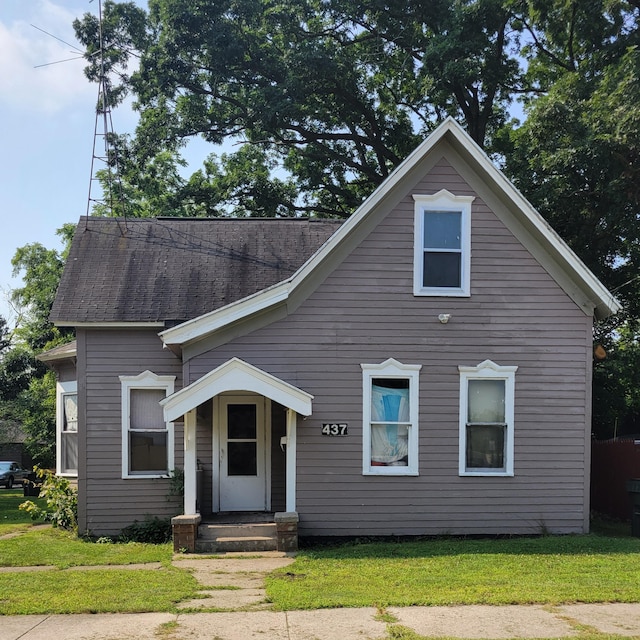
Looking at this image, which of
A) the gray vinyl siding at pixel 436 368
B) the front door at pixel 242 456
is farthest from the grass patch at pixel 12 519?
the gray vinyl siding at pixel 436 368

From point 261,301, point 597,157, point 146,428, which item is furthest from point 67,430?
point 597,157

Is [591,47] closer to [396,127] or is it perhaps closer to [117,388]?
[396,127]

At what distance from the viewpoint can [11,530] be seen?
566 inches

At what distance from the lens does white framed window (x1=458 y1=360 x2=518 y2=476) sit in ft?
39.4

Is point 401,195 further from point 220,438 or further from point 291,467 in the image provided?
point 220,438

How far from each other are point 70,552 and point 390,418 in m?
5.68

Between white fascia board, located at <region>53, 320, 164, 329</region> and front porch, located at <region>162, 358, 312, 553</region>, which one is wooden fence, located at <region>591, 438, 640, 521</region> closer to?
front porch, located at <region>162, 358, 312, 553</region>

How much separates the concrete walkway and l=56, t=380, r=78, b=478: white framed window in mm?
7312

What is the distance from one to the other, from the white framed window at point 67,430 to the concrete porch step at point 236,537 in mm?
4329

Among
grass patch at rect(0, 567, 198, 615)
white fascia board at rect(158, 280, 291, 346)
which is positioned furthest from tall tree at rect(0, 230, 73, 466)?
grass patch at rect(0, 567, 198, 615)

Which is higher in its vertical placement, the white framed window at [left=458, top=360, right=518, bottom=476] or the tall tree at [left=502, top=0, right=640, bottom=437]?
the tall tree at [left=502, top=0, right=640, bottom=437]

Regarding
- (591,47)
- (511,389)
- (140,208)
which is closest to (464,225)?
(511,389)

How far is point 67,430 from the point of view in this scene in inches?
575

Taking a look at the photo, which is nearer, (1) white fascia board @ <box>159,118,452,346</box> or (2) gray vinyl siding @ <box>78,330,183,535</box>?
(1) white fascia board @ <box>159,118,452,346</box>
